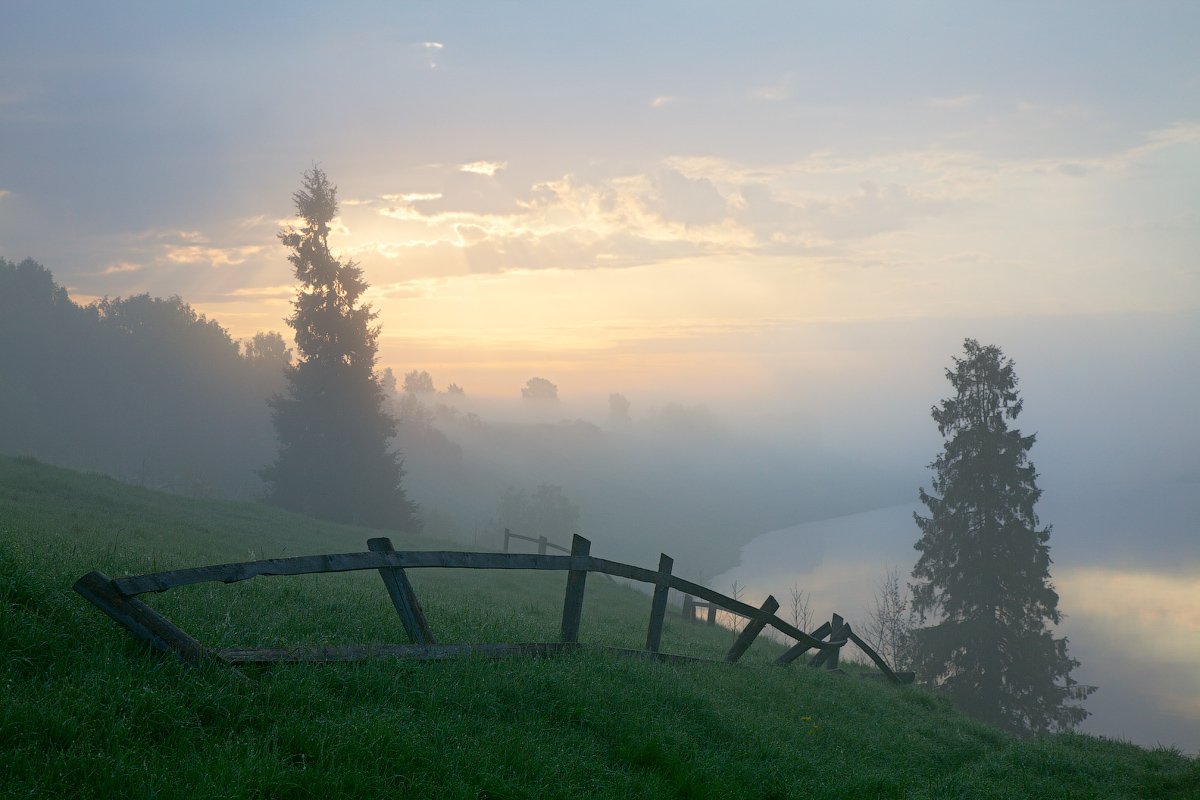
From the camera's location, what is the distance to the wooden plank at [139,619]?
4961mm

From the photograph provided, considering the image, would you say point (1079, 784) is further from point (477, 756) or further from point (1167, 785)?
point (477, 756)

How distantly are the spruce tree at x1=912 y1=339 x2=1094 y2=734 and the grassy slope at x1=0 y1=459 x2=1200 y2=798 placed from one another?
26535mm

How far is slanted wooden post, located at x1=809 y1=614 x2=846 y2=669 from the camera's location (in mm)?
13211

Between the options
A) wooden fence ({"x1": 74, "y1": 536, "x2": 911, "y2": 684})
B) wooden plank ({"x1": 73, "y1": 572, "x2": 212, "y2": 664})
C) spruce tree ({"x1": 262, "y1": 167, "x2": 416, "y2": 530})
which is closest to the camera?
wooden plank ({"x1": 73, "y1": 572, "x2": 212, "y2": 664})

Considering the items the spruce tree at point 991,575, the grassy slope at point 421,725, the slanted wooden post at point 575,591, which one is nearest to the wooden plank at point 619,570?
the slanted wooden post at point 575,591

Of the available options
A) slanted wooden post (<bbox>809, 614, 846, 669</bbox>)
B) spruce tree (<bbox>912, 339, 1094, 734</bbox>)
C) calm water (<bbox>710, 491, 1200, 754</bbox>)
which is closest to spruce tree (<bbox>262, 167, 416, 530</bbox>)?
spruce tree (<bbox>912, 339, 1094, 734</bbox>)

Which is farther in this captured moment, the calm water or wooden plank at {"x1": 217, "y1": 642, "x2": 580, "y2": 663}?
the calm water

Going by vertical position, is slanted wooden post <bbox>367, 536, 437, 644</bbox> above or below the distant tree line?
below

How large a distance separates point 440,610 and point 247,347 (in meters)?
98.6

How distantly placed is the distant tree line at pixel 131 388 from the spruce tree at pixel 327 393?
2182 centimetres

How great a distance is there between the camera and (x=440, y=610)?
9195 millimetres

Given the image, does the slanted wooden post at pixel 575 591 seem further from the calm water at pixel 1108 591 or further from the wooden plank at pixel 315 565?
the calm water at pixel 1108 591

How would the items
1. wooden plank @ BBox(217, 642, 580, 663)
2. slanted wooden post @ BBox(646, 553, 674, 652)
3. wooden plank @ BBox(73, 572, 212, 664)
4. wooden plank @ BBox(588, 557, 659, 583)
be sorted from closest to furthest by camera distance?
1. wooden plank @ BBox(73, 572, 212, 664)
2. wooden plank @ BBox(217, 642, 580, 663)
3. wooden plank @ BBox(588, 557, 659, 583)
4. slanted wooden post @ BBox(646, 553, 674, 652)

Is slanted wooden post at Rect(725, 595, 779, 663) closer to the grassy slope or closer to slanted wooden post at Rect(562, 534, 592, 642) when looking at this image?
the grassy slope
